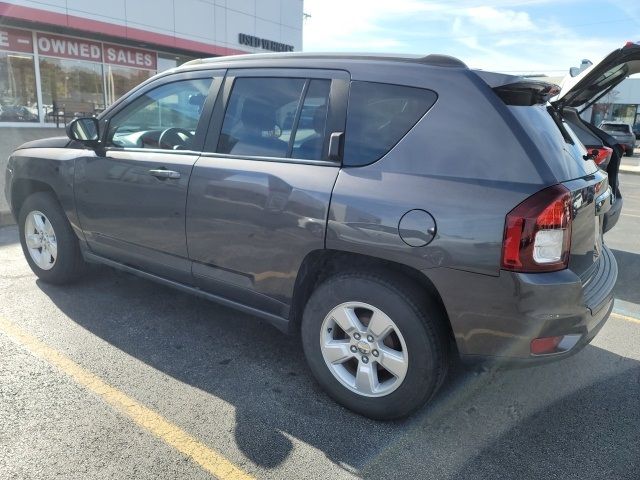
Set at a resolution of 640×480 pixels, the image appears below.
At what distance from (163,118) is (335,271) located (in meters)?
1.82

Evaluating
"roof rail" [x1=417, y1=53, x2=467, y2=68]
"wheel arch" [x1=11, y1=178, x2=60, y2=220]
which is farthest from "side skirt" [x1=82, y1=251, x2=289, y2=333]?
"roof rail" [x1=417, y1=53, x2=467, y2=68]

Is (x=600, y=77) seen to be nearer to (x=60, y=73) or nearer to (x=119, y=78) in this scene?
(x=60, y=73)

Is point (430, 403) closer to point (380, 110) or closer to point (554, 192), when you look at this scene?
point (554, 192)

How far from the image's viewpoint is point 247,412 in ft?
9.20

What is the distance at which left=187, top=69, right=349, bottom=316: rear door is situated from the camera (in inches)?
110

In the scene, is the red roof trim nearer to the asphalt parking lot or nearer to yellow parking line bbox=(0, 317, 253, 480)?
the asphalt parking lot

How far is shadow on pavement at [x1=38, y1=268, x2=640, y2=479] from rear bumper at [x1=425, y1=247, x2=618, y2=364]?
19.8 inches

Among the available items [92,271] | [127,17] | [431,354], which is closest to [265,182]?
[431,354]

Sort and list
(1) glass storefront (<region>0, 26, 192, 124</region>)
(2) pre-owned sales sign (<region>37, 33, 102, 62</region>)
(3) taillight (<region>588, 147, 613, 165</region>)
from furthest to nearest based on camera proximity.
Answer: (2) pre-owned sales sign (<region>37, 33, 102, 62</region>)
(1) glass storefront (<region>0, 26, 192, 124</region>)
(3) taillight (<region>588, 147, 613, 165</region>)

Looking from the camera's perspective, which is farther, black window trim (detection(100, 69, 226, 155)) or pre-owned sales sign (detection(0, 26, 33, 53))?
pre-owned sales sign (detection(0, 26, 33, 53))

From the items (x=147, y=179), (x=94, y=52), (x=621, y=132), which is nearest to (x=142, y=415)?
(x=147, y=179)

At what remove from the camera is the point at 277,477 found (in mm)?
2330

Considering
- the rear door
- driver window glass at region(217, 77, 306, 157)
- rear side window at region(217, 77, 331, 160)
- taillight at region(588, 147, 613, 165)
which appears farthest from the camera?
taillight at region(588, 147, 613, 165)

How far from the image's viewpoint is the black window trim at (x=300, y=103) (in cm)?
279
